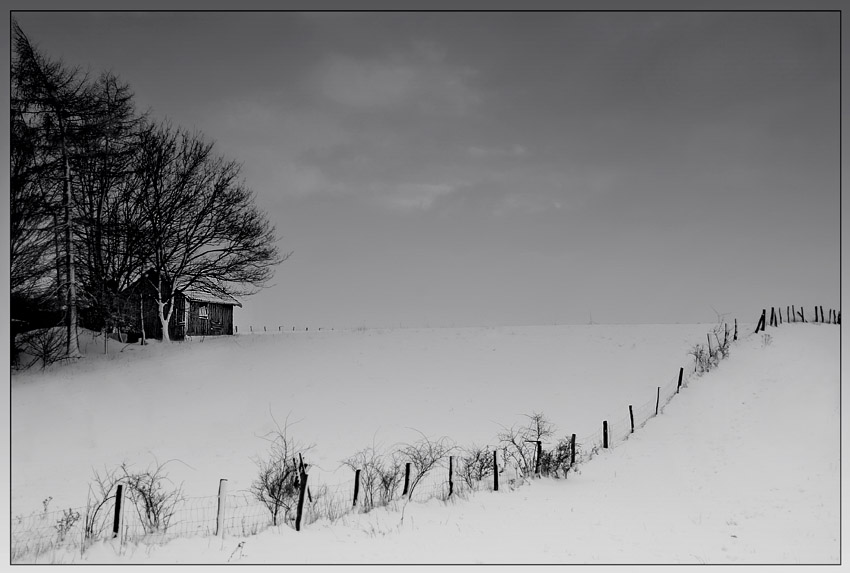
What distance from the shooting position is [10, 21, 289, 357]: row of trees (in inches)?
809

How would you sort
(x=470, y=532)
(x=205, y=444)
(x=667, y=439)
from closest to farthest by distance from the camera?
(x=470, y=532) → (x=205, y=444) → (x=667, y=439)

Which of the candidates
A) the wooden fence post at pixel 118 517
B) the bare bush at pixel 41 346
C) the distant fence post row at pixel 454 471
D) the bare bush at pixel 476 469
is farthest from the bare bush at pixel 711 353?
the bare bush at pixel 41 346

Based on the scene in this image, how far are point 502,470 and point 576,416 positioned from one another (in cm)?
688

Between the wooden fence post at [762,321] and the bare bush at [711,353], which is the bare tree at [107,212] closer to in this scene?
the bare bush at [711,353]

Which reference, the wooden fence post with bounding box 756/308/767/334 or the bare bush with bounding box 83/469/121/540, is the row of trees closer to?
the bare bush with bounding box 83/469/121/540

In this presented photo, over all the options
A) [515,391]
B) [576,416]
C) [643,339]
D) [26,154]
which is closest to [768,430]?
[576,416]

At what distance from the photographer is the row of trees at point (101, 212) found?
2054cm

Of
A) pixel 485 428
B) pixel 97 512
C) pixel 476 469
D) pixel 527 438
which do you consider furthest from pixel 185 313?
pixel 97 512

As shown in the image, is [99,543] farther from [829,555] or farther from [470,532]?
[829,555]

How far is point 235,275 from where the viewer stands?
97.8 feet

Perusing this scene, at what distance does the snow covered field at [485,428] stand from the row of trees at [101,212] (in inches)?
118

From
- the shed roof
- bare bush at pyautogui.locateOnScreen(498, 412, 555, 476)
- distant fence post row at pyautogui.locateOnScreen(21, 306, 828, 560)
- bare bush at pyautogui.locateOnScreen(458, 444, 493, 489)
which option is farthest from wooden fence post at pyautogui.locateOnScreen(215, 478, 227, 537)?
the shed roof

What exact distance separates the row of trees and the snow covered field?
9.83 feet

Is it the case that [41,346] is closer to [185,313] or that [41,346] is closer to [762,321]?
[185,313]
